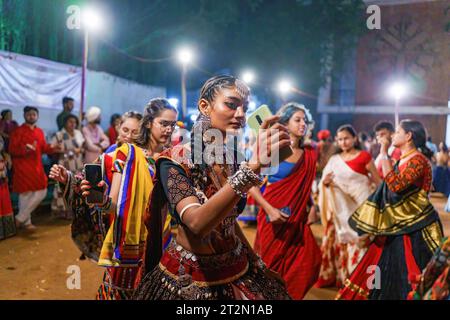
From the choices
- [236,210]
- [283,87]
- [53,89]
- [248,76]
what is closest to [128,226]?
[236,210]

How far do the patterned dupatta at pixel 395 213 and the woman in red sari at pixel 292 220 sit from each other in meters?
0.48

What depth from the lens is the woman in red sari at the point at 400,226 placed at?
11.2 ft

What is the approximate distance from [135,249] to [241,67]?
13478 mm

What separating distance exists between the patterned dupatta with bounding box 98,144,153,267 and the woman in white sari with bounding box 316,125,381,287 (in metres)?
2.63

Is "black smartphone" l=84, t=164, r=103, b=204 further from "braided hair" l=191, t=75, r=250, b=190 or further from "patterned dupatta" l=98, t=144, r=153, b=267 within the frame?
"braided hair" l=191, t=75, r=250, b=190

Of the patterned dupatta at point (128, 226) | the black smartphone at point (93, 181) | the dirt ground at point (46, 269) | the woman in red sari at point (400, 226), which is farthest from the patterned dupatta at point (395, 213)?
the black smartphone at point (93, 181)

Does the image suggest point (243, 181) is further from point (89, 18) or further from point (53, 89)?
point (53, 89)

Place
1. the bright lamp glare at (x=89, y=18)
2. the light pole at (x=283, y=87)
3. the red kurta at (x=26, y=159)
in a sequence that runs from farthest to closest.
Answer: the light pole at (x=283, y=87)
the red kurta at (x=26, y=159)
the bright lamp glare at (x=89, y=18)

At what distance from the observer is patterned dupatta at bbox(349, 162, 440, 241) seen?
3.43m

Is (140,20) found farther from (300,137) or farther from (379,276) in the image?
(379,276)

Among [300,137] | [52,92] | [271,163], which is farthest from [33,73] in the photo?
[271,163]

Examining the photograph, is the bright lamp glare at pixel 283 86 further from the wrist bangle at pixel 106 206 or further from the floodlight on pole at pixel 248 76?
the wrist bangle at pixel 106 206

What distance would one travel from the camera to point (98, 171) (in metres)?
2.44

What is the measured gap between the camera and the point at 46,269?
14.8 feet
